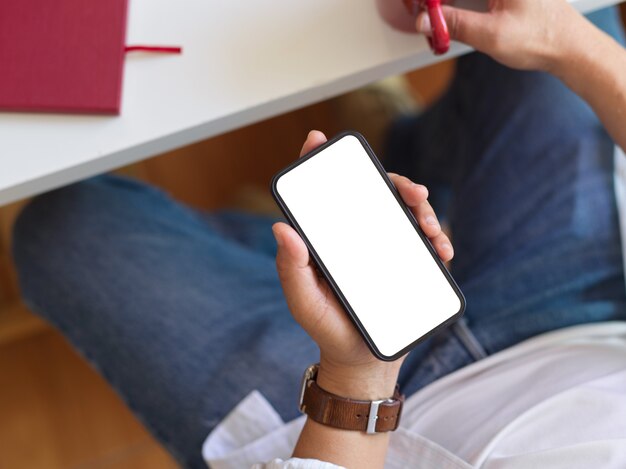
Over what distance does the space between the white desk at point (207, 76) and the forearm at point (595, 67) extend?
120 millimetres

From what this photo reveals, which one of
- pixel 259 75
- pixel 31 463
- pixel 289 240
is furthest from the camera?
pixel 31 463

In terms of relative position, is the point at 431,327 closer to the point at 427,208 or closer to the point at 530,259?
the point at 427,208

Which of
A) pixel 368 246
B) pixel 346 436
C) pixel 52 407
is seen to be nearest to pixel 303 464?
pixel 346 436

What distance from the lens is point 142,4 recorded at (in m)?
0.59

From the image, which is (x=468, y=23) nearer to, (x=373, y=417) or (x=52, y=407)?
(x=373, y=417)

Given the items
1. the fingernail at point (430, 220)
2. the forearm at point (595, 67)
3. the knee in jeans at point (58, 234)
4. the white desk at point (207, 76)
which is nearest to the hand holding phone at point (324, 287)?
the fingernail at point (430, 220)

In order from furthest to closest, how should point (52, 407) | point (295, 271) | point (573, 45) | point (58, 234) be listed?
point (52, 407) < point (58, 234) < point (573, 45) < point (295, 271)

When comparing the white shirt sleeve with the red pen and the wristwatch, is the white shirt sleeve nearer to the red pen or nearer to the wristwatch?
the wristwatch

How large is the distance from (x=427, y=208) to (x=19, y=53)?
0.33 m

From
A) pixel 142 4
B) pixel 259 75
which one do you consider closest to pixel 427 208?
pixel 259 75

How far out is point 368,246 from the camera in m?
0.51

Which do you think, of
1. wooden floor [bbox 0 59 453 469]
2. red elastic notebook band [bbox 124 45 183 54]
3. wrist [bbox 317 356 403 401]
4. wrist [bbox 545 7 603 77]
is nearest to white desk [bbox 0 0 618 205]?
red elastic notebook band [bbox 124 45 183 54]

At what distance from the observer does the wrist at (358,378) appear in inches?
21.3

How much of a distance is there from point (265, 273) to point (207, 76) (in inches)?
10.3
